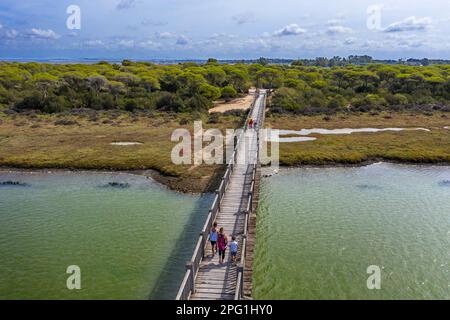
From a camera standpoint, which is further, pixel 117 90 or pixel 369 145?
pixel 117 90

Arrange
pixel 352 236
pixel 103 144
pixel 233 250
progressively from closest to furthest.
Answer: pixel 233 250, pixel 352 236, pixel 103 144

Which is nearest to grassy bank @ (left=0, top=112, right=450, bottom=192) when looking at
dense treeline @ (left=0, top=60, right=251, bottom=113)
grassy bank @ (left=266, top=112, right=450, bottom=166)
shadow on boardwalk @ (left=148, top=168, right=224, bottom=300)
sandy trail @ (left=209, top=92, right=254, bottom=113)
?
grassy bank @ (left=266, top=112, right=450, bottom=166)

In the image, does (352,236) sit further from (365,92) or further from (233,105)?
(365,92)

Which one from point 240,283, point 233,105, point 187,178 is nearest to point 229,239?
point 240,283

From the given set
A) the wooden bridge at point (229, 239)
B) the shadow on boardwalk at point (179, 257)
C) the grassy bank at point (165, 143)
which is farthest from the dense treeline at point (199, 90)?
the shadow on boardwalk at point (179, 257)
